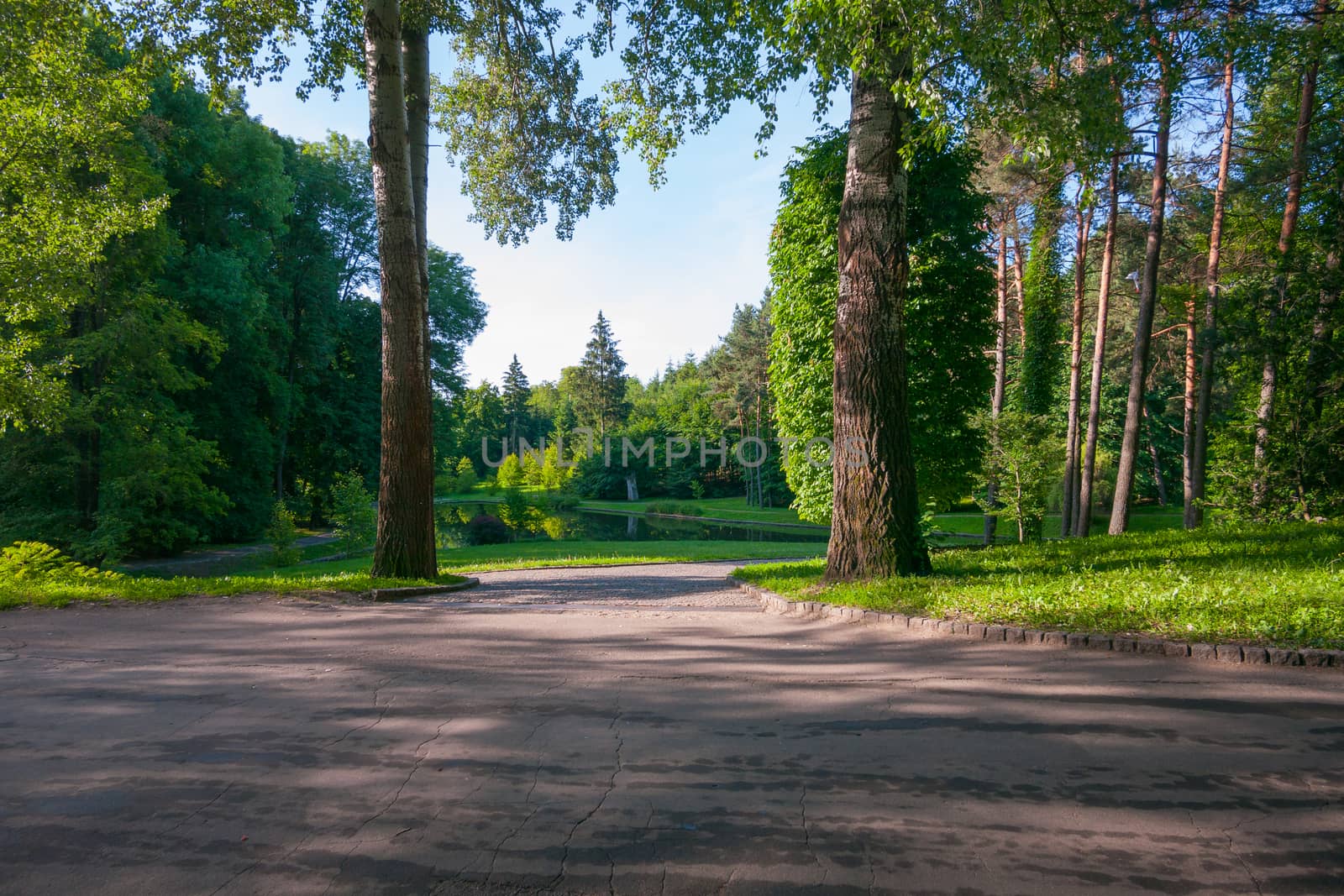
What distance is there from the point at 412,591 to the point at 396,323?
4.18m

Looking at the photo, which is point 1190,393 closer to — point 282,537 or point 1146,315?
point 1146,315

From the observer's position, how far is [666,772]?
148 inches

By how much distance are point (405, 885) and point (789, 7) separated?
8.26 metres

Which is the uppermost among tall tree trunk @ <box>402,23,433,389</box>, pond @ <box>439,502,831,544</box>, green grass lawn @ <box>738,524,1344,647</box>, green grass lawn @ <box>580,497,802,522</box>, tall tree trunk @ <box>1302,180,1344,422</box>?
tall tree trunk @ <box>402,23,433,389</box>

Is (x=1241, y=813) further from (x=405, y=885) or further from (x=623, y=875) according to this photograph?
(x=405, y=885)

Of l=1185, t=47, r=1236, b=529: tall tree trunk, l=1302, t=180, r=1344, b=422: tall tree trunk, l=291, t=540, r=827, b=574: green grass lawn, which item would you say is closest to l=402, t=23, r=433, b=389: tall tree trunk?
l=291, t=540, r=827, b=574: green grass lawn

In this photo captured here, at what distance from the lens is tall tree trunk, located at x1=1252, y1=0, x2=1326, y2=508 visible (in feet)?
46.1

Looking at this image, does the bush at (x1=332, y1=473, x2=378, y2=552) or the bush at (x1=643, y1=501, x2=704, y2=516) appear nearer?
the bush at (x1=332, y1=473, x2=378, y2=552)

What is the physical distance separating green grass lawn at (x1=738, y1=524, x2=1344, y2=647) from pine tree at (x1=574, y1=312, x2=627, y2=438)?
58.6 m

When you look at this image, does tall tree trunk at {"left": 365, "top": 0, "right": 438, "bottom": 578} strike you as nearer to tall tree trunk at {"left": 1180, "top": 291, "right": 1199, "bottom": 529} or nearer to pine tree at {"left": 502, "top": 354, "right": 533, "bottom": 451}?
tall tree trunk at {"left": 1180, "top": 291, "right": 1199, "bottom": 529}

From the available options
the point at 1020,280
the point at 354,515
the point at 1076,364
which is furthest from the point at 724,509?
the point at 1076,364

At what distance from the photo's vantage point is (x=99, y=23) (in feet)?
36.1

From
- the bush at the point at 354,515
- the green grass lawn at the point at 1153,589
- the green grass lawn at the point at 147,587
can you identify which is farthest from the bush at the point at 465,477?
the green grass lawn at the point at 1153,589

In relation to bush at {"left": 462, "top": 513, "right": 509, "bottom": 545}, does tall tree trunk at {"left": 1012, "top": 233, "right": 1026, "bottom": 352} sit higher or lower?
higher
